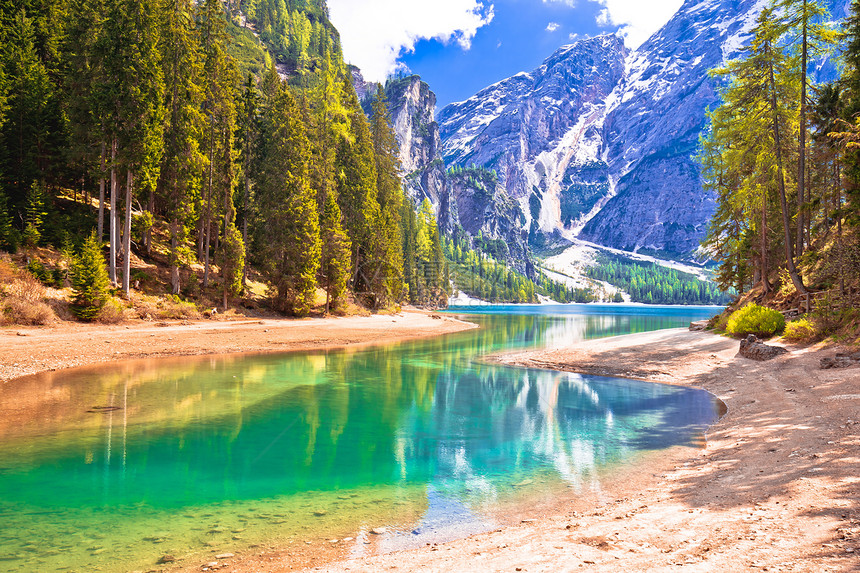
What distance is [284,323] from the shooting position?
3700 cm

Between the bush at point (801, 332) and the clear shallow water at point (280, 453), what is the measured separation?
24.7 feet

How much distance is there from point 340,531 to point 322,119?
53.9m

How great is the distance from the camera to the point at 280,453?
1048 cm

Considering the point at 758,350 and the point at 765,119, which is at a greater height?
the point at 765,119

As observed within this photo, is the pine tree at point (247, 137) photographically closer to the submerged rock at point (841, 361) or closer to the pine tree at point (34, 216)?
the pine tree at point (34, 216)

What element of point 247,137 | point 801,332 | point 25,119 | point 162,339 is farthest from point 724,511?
point 247,137

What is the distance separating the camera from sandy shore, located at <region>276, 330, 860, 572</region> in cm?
455

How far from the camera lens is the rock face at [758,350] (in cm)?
1919

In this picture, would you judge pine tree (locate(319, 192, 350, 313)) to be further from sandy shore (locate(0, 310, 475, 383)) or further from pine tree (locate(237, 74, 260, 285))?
pine tree (locate(237, 74, 260, 285))

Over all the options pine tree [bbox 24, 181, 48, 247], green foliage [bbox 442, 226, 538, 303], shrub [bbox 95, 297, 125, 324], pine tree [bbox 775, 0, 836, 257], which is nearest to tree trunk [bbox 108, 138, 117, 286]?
shrub [bbox 95, 297, 125, 324]

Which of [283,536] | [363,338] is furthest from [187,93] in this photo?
[283,536]

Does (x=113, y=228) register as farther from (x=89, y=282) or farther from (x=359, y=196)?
(x=359, y=196)

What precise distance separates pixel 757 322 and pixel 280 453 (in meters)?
26.4

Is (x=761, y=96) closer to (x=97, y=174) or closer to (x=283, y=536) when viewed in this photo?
(x=283, y=536)
